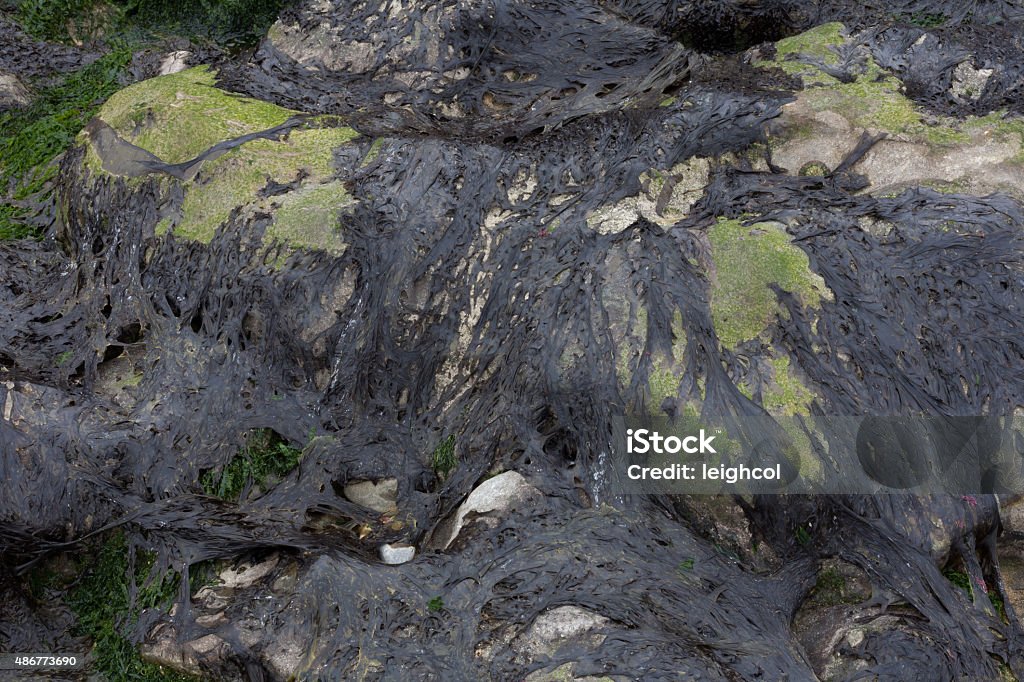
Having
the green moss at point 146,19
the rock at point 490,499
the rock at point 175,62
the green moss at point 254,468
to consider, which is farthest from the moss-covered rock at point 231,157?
the rock at point 490,499

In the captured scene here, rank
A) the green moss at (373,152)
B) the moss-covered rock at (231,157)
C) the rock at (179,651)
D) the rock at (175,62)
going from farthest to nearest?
1. the rock at (175,62)
2. the green moss at (373,152)
3. the moss-covered rock at (231,157)
4. the rock at (179,651)

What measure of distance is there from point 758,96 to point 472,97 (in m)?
1.72

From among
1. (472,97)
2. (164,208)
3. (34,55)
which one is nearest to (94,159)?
(164,208)

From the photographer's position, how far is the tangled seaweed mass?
332 centimetres

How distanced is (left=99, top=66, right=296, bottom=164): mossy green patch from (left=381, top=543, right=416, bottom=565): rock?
256cm

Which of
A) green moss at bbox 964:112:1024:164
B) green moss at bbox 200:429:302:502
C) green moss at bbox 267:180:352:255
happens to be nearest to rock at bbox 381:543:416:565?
green moss at bbox 200:429:302:502

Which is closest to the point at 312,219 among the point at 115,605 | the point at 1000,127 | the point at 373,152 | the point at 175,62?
the point at 373,152

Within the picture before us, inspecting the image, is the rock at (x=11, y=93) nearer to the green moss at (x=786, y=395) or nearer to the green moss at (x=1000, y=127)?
the green moss at (x=786, y=395)

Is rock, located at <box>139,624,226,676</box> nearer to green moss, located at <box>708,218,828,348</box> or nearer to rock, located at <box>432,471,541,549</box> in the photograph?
rock, located at <box>432,471,541,549</box>

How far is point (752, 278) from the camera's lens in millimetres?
3740

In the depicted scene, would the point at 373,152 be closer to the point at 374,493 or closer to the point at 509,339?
the point at 509,339

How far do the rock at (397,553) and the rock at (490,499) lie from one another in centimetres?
14

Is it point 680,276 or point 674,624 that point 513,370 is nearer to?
point 680,276

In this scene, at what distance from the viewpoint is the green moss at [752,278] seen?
3658mm
